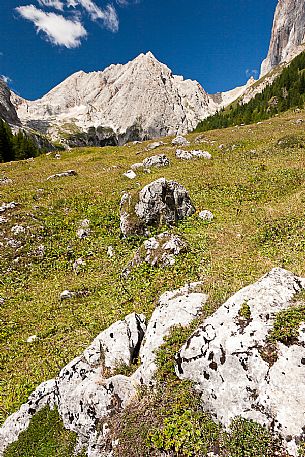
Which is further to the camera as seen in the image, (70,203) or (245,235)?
(70,203)

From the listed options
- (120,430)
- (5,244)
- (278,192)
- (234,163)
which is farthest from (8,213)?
(234,163)

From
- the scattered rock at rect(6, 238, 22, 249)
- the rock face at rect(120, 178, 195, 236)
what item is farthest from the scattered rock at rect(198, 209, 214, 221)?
the scattered rock at rect(6, 238, 22, 249)

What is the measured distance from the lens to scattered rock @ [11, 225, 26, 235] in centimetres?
2239

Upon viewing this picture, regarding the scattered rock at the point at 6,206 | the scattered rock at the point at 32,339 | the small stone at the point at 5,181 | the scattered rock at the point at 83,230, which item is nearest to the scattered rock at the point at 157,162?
the scattered rock at the point at 83,230

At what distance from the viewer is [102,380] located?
767 centimetres

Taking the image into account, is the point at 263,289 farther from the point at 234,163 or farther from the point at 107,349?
the point at 234,163

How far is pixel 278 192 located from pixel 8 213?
24.7 metres

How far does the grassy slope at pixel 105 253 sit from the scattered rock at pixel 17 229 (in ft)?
1.54

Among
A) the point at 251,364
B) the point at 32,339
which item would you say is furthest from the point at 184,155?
the point at 251,364

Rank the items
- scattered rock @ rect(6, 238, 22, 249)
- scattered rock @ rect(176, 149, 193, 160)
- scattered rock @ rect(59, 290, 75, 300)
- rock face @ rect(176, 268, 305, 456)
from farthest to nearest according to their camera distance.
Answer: scattered rock @ rect(176, 149, 193, 160) → scattered rock @ rect(6, 238, 22, 249) → scattered rock @ rect(59, 290, 75, 300) → rock face @ rect(176, 268, 305, 456)

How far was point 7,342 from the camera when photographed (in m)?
13.0

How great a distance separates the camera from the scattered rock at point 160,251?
15.2m

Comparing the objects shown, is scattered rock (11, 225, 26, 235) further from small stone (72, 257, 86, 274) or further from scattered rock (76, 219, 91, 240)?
small stone (72, 257, 86, 274)

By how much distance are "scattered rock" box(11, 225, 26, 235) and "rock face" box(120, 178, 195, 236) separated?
27.9 ft
